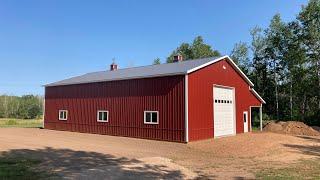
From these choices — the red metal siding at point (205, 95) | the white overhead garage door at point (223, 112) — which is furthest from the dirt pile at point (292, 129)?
the white overhead garage door at point (223, 112)

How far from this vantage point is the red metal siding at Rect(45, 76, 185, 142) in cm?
2409

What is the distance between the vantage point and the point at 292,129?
34562mm

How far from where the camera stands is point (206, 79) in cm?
2608

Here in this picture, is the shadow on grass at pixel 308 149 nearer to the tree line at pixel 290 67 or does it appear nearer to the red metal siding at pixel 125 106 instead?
the red metal siding at pixel 125 106

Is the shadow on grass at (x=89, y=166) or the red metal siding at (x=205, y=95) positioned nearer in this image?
the shadow on grass at (x=89, y=166)

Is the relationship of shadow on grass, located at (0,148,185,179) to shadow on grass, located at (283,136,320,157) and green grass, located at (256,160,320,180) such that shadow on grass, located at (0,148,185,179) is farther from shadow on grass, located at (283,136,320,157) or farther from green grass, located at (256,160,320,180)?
shadow on grass, located at (283,136,320,157)

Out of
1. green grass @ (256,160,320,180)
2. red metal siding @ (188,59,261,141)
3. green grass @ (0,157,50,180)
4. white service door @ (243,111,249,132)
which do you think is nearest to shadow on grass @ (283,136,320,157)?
green grass @ (256,160,320,180)

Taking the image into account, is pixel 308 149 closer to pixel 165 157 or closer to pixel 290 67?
pixel 165 157

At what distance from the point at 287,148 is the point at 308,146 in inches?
98.7

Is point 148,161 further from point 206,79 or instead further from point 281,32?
point 281,32

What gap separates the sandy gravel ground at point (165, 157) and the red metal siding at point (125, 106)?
1342mm

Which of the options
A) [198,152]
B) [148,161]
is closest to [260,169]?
[148,161]

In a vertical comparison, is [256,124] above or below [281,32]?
below

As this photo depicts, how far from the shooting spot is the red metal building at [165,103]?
2405 centimetres
